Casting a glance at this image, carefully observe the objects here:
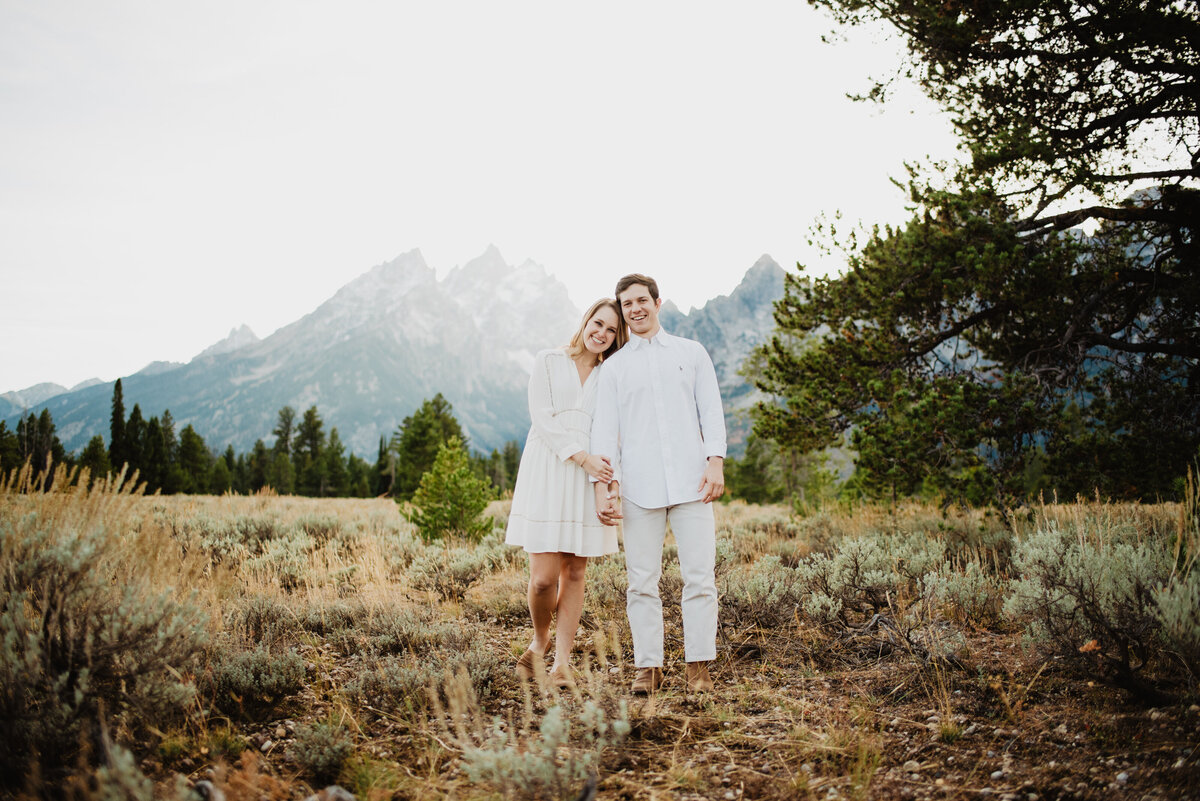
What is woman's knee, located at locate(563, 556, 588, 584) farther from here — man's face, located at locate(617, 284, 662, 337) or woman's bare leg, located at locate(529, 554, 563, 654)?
man's face, located at locate(617, 284, 662, 337)

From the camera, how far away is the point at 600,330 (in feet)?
12.3

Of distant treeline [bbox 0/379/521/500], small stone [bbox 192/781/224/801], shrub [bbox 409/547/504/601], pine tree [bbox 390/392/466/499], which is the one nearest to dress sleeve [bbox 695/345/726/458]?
small stone [bbox 192/781/224/801]

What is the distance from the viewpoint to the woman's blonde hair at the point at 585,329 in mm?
3791

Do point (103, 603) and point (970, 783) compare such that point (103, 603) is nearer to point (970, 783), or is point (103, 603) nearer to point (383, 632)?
point (383, 632)

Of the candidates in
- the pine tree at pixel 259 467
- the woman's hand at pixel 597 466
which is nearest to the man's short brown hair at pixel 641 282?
the woman's hand at pixel 597 466

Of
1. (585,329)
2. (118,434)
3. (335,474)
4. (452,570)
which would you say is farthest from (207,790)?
(335,474)

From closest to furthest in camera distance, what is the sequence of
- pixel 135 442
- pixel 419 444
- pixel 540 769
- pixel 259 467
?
1. pixel 540 769
2. pixel 419 444
3. pixel 135 442
4. pixel 259 467

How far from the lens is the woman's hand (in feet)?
11.2

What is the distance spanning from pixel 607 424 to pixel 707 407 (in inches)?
24.8

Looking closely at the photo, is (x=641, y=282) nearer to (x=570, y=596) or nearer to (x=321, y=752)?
(x=570, y=596)

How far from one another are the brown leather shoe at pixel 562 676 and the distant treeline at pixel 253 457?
25625 mm

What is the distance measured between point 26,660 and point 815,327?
805cm

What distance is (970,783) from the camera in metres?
2.12

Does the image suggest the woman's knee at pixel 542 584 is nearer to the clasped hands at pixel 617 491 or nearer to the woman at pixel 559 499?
the woman at pixel 559 499
